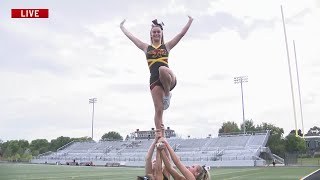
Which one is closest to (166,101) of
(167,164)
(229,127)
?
(167,164)

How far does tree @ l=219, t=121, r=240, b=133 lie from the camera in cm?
10324

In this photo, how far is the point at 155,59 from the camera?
215 inches

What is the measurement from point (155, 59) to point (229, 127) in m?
101

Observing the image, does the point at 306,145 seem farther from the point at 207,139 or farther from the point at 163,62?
the point at 163,62

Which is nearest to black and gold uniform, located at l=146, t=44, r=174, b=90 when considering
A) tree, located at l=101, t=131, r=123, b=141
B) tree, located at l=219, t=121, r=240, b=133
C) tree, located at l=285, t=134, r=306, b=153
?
tree, located at l=285, t=134, r=306, b=153

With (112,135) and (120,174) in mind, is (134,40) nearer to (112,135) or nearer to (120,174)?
(120,174)

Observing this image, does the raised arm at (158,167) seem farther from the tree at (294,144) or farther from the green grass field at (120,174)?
the tree at (294,144)

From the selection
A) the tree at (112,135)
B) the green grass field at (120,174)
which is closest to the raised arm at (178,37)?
the green grass field at (120,174)

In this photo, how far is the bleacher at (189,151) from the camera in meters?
54.6

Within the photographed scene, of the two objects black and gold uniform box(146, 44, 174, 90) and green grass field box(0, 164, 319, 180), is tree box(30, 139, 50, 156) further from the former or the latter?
black and gold uniform box(146, 44, 174, 90)

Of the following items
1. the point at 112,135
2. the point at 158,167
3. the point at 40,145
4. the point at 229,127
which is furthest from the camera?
the point at 112,135

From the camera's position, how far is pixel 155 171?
17.3 feet

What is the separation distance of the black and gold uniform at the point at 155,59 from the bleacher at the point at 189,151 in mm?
46093

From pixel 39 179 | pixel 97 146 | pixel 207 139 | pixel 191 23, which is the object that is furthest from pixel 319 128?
pixel 191 23
